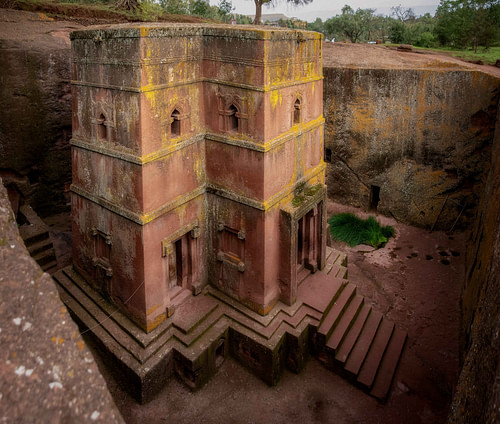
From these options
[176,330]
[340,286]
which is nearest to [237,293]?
[176,330]

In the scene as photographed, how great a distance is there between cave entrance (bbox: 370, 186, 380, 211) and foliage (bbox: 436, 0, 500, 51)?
1092 cm

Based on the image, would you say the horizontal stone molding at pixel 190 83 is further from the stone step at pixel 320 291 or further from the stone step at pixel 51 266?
the stone step at pixel 51 266

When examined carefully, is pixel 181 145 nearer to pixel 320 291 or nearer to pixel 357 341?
pixel 320 291

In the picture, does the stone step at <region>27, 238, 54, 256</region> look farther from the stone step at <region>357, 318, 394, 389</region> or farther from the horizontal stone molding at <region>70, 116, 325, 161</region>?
the stone step at <region>357, 318, 394, 389</region>

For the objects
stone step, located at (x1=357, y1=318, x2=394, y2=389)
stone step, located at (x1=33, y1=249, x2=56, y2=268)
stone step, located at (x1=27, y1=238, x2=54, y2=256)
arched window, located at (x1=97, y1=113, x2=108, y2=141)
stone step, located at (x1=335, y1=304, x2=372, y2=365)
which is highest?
arched window, located at (x1=97, y1=113, x2=108, y2=141)

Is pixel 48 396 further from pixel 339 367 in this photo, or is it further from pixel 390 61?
pixel 390 61

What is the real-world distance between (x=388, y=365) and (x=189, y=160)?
5971mm

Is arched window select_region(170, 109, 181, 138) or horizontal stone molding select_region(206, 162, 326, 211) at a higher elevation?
arched window select_region(170, 109, 181, 138)

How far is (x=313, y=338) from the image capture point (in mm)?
9305

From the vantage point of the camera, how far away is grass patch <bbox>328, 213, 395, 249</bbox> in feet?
47.4

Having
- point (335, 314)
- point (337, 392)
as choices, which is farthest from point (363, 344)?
point (337, 392)

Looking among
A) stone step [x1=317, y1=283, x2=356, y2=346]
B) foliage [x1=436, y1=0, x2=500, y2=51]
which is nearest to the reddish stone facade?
stone step [x1=317, y1=283, x2=356, y2=346]

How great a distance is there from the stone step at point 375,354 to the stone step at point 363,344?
4.5 inches

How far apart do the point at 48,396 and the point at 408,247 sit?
1331cm
